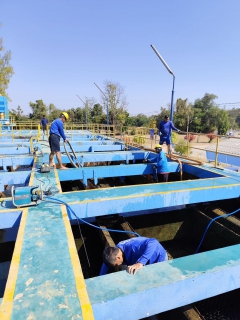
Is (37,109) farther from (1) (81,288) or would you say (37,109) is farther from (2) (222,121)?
(1) (81,288)

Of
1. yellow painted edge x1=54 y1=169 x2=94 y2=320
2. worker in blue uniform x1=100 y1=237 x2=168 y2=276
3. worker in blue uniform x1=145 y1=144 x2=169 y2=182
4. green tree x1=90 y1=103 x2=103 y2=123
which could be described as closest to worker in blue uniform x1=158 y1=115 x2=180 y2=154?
worker in blue uniform x1=145 y1=144 x2=169 y2=182

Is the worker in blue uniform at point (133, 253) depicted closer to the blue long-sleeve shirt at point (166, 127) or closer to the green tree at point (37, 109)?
the blue long-sleeve shirt at point (166, 127)

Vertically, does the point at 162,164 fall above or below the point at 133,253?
above

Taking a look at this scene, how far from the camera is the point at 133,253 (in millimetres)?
2736

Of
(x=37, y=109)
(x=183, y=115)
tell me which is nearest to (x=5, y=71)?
(x=37, y=109)

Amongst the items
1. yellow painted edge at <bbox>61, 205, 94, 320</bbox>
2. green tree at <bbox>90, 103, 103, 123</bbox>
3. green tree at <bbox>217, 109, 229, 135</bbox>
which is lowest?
yellow painted edge at <bbox>61, 205, 94, 320</bbox>

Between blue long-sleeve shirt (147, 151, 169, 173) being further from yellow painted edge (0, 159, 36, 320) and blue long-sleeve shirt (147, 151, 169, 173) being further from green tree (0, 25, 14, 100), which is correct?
green tree (0, 25, 14, 100)

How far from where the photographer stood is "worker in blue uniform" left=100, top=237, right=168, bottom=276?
2.50 m

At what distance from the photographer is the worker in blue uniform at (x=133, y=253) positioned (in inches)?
98.6

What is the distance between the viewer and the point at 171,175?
7.93 metres

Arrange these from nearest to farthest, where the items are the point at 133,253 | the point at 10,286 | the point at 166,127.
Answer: the point at 10,286
the point at 133,253
the point at 166,127

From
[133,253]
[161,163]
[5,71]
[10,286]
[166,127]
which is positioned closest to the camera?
[10,286]

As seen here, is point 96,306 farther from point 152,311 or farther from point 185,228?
point 185,228

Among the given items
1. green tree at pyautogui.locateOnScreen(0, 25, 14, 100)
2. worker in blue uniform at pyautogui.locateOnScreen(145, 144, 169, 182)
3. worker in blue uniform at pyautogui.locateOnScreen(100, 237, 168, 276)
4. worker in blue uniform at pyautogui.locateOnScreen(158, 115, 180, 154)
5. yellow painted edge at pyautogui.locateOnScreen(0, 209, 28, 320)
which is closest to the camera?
yellow painted edge at pyautogui.locateOnScreen(0, 209, 28, 320)
